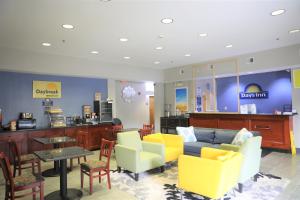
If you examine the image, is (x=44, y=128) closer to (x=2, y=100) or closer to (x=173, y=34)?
(x=2, y=100)

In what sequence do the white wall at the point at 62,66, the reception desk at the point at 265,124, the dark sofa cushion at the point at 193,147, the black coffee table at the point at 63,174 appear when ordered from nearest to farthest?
the black coffee table at the point at 63,174
the dark sofa cushion at the point at 193,147
the white wall at the point at 62,66
the reception desk at the point at 265,124

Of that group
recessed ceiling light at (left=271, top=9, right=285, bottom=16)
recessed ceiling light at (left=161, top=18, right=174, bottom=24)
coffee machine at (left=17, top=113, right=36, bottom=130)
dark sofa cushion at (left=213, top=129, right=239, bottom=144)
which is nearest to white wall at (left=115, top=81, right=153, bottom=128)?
coffee machine at (left=17, top=113, right=36, bottom=130)

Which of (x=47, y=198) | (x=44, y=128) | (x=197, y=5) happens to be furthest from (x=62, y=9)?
(x=44, y=128)

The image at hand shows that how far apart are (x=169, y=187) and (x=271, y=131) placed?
4.21 meters

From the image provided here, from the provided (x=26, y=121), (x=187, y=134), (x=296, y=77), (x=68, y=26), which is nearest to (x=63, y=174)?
(x=68, y=26)

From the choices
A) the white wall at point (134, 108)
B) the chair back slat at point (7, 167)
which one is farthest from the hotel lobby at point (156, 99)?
the white wall at point (134, 108)

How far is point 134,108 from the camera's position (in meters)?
10.8

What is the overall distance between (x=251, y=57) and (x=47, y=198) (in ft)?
22.0

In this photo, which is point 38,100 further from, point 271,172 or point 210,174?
point 271,172

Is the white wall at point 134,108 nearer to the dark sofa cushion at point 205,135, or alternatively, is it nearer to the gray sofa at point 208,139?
the dark sofa cushion at point 205,135

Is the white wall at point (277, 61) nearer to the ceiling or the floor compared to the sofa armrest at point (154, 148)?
nearer to the ceiling

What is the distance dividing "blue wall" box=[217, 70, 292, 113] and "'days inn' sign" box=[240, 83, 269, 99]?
131 millimetres

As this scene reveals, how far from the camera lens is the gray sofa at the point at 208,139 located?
17.0 feet

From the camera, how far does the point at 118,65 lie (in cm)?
782
